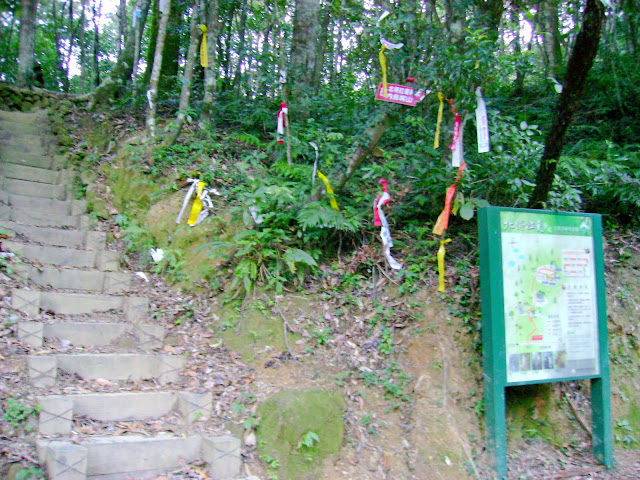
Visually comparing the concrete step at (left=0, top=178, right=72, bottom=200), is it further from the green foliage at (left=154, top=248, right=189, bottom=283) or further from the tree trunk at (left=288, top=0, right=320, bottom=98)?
the tree trunk at (left=288, top=0, right=320, bottom=98)

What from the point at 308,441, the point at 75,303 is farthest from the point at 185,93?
the point at 308,441

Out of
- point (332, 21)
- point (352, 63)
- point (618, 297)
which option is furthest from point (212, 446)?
point (332, 21)

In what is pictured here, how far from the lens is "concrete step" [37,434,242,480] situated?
319 centimetres

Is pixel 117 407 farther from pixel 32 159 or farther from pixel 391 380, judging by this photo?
pixel 32 159

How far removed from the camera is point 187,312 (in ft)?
17.9

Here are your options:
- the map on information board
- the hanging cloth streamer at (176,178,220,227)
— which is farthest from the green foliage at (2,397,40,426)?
the map on information board

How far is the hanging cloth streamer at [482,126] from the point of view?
16.4 ft

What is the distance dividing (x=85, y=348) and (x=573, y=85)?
17.5 feet

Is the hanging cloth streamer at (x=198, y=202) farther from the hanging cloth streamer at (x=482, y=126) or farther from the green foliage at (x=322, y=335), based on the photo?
the hanging cloth streamer at (x=482, y=126)

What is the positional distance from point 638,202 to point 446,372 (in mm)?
3313

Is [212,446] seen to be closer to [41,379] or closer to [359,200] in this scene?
[41,379]

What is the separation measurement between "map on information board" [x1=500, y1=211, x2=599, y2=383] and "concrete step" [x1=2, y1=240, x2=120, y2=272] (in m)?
4.67

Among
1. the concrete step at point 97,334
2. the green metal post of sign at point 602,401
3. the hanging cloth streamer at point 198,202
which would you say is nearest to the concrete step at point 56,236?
the hanging cloth streamer at point 198,202

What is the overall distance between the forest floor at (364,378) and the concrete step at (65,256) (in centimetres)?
68
